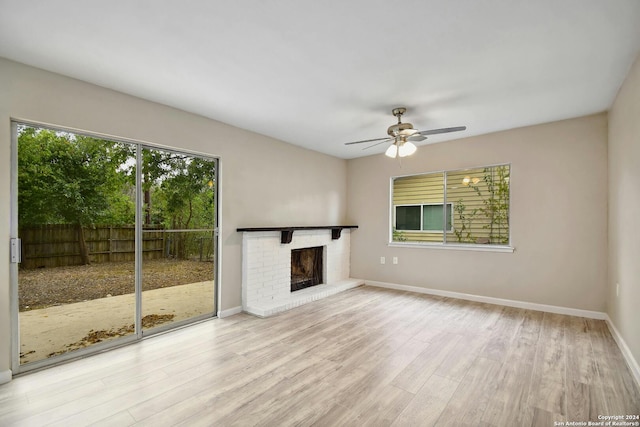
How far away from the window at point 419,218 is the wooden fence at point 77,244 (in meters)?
4.15

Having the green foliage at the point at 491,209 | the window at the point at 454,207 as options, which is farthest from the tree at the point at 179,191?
the green foliage at the point at 491,209

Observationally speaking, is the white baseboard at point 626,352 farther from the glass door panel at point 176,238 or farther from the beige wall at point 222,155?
the glass door panel at point 176,238

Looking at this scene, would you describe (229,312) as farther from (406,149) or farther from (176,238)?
(406,149)

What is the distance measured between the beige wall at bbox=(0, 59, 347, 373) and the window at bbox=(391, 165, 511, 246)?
1273mm

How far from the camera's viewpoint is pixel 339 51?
7.74ft

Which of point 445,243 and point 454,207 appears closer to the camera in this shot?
point 445,243

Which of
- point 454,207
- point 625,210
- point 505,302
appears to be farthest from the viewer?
point 454,207

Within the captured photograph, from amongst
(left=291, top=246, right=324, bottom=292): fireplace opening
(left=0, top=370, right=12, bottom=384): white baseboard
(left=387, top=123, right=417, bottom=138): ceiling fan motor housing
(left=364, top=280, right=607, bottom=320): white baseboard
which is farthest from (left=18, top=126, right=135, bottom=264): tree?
(left=364, top=280, right=607, bottom=320): white baseboard

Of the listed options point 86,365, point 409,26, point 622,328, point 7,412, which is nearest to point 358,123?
point 409,26

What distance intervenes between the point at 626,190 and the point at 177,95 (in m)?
4.58

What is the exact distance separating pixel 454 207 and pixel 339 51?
3.78 m

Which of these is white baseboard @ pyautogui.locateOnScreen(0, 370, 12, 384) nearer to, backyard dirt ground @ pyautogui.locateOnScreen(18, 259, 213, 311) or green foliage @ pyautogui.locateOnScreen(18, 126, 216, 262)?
backyard dirt ground @ pyautogui.locateOnScreen(18, 259, 213, 311)

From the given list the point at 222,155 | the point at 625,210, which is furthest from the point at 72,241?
the point at 625,210

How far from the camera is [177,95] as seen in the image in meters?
3.18
